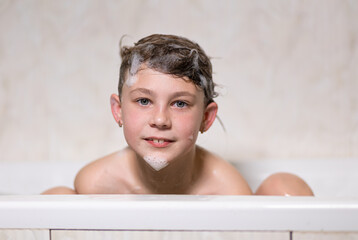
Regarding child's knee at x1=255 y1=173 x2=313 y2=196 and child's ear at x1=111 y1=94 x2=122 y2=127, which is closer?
child's ear at x1=111 y1=94 x2=122 y2=127

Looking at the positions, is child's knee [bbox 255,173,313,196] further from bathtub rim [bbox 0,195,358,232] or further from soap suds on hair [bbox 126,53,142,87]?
soap suds on hair [bbox 126,53,142,87]

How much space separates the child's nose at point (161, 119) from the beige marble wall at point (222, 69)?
674 mm

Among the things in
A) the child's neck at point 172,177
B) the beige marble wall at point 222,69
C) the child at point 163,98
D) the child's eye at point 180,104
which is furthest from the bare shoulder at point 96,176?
the beige marble wall at point 222,69

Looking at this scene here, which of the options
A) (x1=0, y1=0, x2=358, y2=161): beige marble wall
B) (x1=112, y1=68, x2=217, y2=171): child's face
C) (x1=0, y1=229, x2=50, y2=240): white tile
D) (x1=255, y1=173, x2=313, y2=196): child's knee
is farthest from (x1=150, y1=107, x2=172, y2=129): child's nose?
(x1=0, y1=0, x2=358, y2=161): beige marble wall

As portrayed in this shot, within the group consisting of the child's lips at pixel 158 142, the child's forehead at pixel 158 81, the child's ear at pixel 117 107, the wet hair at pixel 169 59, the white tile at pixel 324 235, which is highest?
the wet hair at pixel 169 59

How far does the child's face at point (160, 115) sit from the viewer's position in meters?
0.74

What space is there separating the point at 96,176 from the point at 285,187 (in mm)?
435

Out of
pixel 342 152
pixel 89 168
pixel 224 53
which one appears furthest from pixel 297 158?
pixel 89 168

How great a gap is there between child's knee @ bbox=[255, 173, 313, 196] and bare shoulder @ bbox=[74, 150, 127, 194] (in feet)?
1.20

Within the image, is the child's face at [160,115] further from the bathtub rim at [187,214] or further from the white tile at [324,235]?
the white tile at [324,235]

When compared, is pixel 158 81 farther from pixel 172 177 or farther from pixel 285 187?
pixel 285 187

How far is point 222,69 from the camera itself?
1.43 meters

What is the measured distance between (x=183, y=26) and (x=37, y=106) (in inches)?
22.2

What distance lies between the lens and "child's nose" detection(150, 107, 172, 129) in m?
0.73
